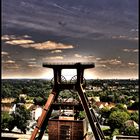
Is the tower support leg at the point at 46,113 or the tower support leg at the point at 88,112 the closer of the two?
the tower support leg at the point at 88,112

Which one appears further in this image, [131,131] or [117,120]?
[117,120]

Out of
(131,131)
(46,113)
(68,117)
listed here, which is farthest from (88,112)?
(131,131)

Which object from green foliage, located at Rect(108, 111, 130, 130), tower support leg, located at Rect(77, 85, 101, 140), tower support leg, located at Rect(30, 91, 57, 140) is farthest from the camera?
green foliage, located at Rect(108, 111, 130, 130)

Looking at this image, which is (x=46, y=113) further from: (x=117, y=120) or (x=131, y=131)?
(x=117, y=120)

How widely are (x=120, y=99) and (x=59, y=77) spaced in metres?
48.8

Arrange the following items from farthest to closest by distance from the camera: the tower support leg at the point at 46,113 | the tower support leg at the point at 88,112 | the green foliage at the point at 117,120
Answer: the green foliage at the point at 117,120, the tower support leg at the point at 46,113, the tower support leg at the point at 88,112

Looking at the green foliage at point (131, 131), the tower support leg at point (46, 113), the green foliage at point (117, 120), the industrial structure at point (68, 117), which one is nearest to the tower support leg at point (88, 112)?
the industrial structure at point (68, 117)

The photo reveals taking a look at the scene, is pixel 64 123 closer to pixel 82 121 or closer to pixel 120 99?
pixel 82 121

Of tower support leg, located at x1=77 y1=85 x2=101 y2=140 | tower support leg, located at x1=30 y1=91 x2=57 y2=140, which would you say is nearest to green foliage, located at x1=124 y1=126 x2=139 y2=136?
tower support leg, located at x1=77 y1=85 x2=101 y2=140

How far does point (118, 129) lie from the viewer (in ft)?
96.1

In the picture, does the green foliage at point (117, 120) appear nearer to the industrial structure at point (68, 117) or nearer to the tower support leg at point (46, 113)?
the industrial structure at point (68, 117)

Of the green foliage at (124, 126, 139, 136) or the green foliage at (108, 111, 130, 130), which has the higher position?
the green foliage at (108, 111, 130, 130)

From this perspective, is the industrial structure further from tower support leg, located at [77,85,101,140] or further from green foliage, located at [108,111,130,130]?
green foliage, located at [108,111,130,130]

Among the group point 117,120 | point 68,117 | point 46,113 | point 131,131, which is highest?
point 46,113
